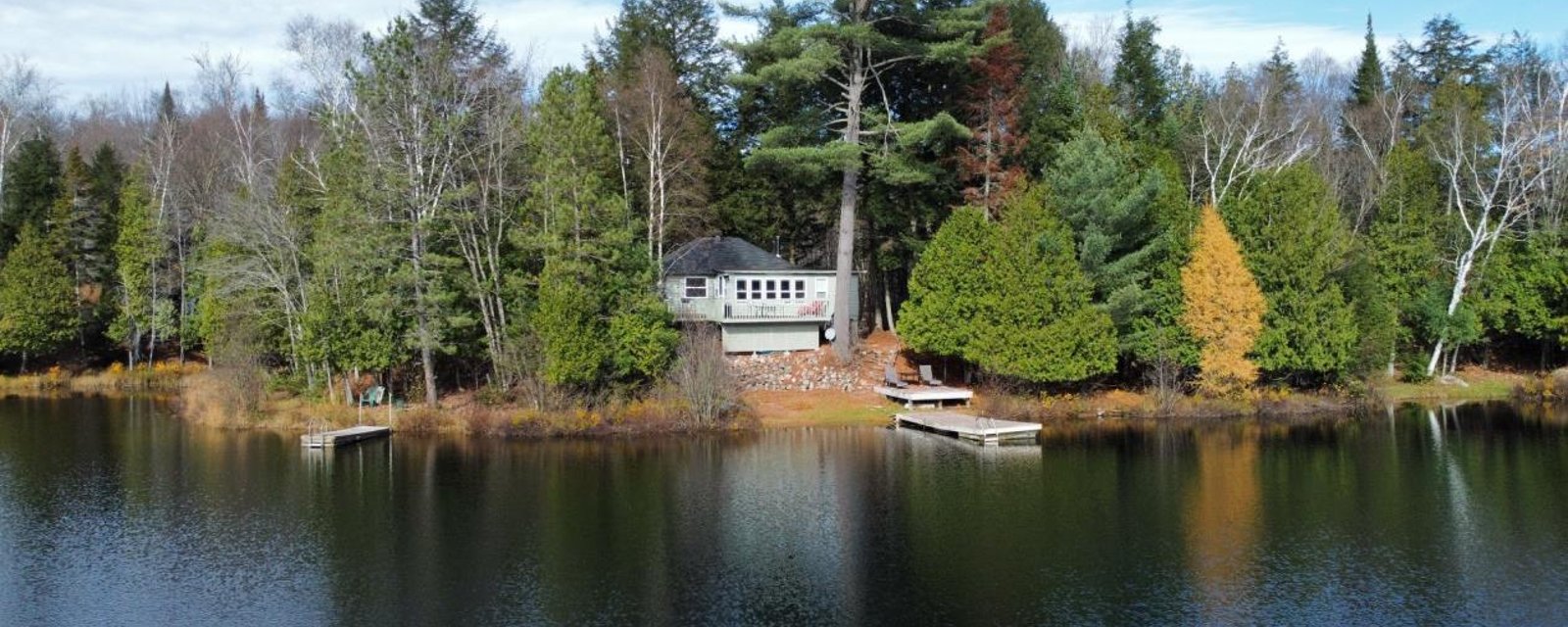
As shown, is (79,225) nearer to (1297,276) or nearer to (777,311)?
(777,311)

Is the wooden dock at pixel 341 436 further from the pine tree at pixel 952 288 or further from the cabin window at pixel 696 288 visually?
the pine tree at pixel 952 288

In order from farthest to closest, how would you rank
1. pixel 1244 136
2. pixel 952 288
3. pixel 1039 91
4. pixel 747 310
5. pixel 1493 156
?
1. pixel 1244 136
2. pixel 1039 91
3. pixel 1493 156
4. pixel 747 310
5. pixel 952 288

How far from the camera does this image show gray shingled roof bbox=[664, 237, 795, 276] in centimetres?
4219

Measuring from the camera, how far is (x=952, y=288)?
129 feet

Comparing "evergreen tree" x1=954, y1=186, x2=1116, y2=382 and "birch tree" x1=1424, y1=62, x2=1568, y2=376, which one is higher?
"birch tree" x1=1424, y1=62, x2=1568, y2=376

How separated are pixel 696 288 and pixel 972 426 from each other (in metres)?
13.9

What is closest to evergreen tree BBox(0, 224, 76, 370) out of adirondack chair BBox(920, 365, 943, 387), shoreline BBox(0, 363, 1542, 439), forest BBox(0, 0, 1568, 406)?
forest BBox(0, 0, 1568, 406)

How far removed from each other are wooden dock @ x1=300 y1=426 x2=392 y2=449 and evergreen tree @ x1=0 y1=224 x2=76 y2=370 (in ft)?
83.2

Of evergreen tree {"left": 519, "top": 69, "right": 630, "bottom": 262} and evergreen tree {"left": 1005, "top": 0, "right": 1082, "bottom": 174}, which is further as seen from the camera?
evergreen tree {"left": 1005, "top": 0, "right": 1082, "bottom": 174}

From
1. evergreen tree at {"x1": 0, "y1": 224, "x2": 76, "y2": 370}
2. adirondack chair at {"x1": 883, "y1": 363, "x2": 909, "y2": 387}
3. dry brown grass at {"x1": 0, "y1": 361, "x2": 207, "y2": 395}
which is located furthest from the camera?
dry brown grass at {"x1": 0, "y1": 361, "x2": 207, "y2": 395}

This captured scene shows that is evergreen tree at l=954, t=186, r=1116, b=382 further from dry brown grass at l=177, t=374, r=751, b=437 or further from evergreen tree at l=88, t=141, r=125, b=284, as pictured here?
evergreen tree at l=88, t=141, r=125, b=284

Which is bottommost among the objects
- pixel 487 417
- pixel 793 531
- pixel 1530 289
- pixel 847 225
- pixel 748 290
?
pixel 793 531

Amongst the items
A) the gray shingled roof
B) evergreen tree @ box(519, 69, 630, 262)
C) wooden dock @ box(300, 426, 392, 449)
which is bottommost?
wooden dock @ box(300, 426, 392, 449)

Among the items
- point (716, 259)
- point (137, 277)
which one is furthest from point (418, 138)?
point (137, 277)
